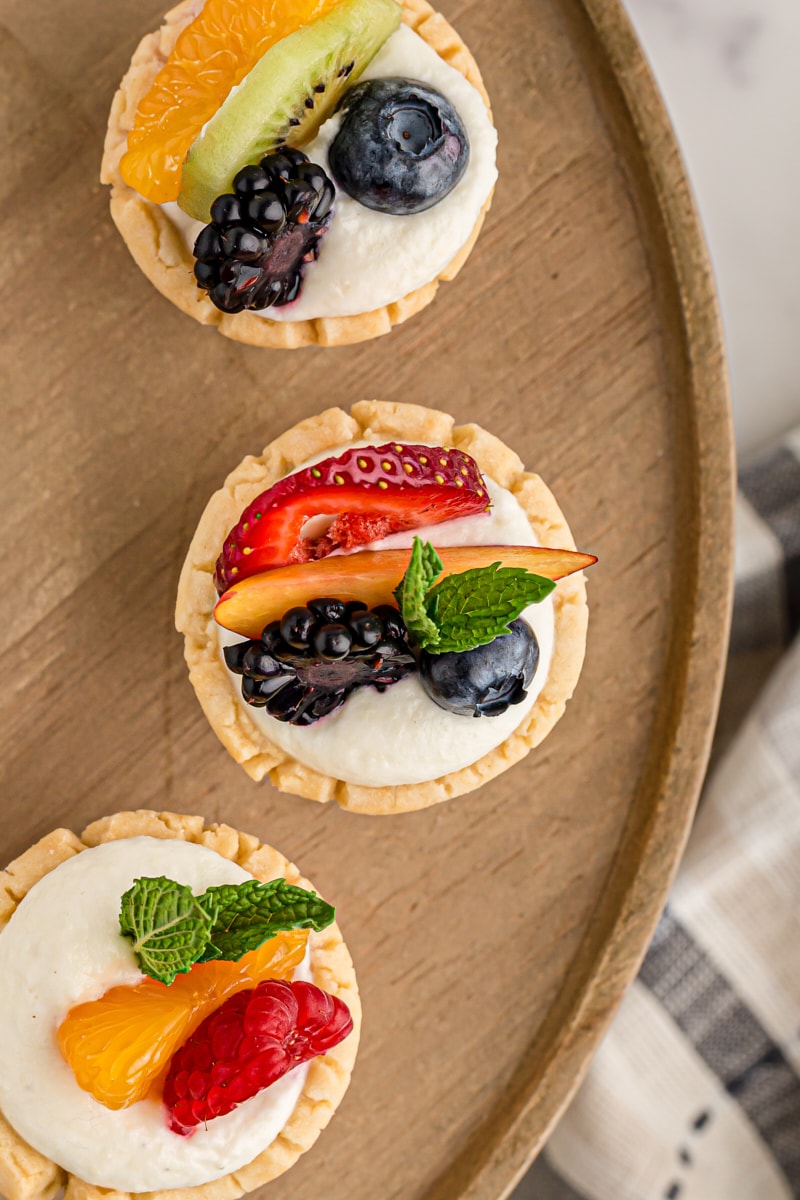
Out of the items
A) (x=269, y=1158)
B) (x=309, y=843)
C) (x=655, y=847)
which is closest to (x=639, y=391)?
(x=655, y=847)

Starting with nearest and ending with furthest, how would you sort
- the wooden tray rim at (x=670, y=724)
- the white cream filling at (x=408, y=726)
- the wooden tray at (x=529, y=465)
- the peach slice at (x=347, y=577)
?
1. the peach slice at (x=347, y=577)
2. the white cream filling at (x=408, y=726)
3. the wooden tray at (x=529, y=465)
4. the wooden tray rim at (x=670, y=724)

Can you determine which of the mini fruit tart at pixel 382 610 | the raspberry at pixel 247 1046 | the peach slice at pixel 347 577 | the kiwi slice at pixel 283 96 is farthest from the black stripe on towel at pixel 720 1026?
the kiwi slice at pixel 283 96

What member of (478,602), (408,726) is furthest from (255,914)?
(478,602)

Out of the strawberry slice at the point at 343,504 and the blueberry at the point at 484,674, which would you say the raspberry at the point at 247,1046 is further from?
the strawberry slice at the point at 343,504

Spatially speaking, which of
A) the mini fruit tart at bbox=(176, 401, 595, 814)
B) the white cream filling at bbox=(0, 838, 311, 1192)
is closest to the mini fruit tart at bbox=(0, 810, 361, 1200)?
the white cream filling at bbox=(0, 838, 311, 1192)

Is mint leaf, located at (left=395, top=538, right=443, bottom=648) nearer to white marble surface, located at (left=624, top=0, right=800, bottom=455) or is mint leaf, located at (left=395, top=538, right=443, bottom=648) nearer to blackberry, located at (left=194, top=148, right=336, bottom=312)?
blackberry, located at (left=194, top=148, right=336, bottom=312)

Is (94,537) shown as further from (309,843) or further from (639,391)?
(639,391)

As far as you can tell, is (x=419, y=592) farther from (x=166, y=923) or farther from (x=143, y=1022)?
(x=143, y=1022)
